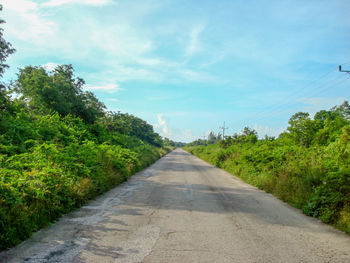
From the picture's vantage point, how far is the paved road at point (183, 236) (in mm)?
3645

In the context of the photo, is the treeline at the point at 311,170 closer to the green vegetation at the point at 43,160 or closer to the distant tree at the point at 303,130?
the distant tree at the point at 303,130

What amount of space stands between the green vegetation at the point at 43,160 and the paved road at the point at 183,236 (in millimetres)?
452

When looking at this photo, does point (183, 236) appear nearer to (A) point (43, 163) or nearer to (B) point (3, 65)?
(A) point (43, 163)

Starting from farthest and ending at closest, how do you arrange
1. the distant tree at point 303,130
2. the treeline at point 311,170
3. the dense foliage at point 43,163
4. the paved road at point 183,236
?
1. the distant tree at point 303,130
2. the treeline at point 311,170
3. the dense foliage at point 43,163
4. the paved road at point 183,236

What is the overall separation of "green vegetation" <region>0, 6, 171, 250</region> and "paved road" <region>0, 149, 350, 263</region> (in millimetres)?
452

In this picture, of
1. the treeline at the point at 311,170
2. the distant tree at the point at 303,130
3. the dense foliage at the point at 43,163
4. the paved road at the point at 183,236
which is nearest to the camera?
the paved road at the point at 183,236

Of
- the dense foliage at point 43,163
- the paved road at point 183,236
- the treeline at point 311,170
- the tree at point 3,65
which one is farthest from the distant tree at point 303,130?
the tree at point 3,65

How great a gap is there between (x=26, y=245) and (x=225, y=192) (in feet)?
23.2

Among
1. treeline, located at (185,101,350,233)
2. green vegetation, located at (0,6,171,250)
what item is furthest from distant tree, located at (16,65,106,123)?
treeline, located at (185,101,350,233)

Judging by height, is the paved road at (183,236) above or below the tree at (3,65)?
below

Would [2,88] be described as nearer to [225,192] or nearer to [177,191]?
[177,191]

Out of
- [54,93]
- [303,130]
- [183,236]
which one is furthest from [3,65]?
[303,130]

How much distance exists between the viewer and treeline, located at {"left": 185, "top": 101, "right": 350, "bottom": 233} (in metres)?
6.12

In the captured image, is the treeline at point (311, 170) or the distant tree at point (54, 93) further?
the distant tree at point (54, 93)
